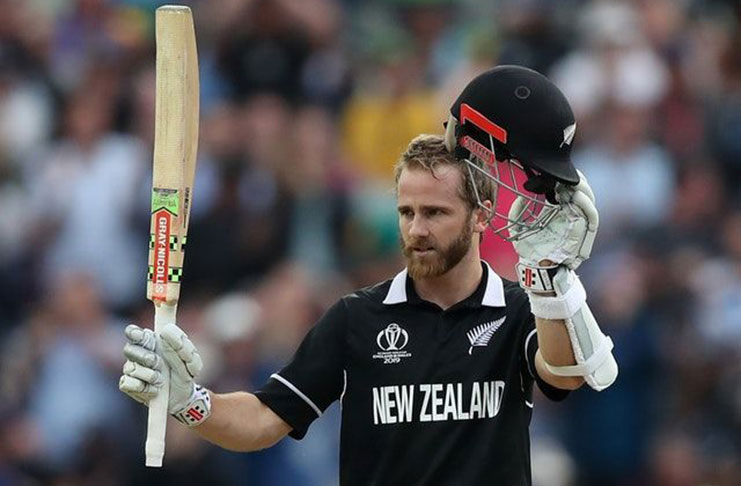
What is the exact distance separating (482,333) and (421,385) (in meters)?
0.26

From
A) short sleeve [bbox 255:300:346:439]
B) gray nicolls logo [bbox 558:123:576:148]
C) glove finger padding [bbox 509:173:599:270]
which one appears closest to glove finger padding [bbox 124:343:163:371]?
short sleeve [bbox 255:300:346:439]

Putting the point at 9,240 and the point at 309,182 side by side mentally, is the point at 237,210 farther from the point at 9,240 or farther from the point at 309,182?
the point at 9,240

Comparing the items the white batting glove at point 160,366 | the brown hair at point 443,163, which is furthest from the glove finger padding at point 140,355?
the brown hair at point 443,163

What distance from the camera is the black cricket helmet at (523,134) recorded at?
15.0ft

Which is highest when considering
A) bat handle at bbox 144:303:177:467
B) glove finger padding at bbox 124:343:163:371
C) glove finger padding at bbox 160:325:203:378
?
glove finger padding at bbox 160:325:203:378

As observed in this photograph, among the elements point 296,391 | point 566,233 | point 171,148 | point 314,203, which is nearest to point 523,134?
point 566,233

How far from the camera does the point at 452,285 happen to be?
17.0 feet

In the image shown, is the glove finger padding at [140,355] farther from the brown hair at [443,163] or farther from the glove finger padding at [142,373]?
the brown hair at [443,163]

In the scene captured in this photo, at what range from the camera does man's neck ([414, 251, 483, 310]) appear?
5.16 meters

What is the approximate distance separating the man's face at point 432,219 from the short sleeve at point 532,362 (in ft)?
1.05

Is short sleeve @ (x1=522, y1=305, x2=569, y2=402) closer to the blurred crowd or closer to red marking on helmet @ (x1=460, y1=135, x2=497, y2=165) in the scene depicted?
red marking on helmet @ (x1=460, y1=135, x2=497, y2=165)

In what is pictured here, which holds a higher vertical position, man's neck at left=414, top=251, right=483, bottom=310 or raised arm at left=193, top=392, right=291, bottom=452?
man's neck at left=414, top=251, right=483, bottom=310

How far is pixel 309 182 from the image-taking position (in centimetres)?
998

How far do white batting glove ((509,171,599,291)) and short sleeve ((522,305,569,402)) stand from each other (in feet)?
1.18
